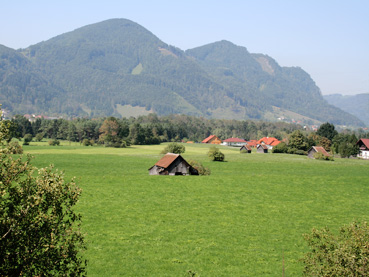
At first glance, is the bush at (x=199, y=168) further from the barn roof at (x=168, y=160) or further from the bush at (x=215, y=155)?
the bush at (x=215, y=155)

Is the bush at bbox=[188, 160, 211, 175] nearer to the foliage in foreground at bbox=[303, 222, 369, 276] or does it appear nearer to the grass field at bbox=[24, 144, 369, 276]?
the grass field at bbox=[24, 144, 369, 276]

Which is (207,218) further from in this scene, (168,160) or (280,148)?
(280,148)

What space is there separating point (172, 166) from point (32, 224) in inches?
2032

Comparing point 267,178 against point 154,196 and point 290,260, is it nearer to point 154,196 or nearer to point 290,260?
point 154,196

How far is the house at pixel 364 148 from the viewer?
123 metres

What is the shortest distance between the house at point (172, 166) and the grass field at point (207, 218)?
365cm

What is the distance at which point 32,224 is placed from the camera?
13336mm

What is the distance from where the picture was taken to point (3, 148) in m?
13.9

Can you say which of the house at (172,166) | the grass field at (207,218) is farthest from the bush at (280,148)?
the house at (172,166)

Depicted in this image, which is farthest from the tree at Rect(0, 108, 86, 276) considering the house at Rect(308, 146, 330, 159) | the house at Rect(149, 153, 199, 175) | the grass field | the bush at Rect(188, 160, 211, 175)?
the house at Rect(308, 146, 330, 159)

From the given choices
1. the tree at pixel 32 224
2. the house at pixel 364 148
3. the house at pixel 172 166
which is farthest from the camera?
the house at pixel 364 148

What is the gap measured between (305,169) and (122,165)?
3844 centimetres

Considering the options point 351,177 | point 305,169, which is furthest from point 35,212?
→ point 305,169

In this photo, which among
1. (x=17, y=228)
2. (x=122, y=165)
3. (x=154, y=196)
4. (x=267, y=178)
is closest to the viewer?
(x=17, y=228)
